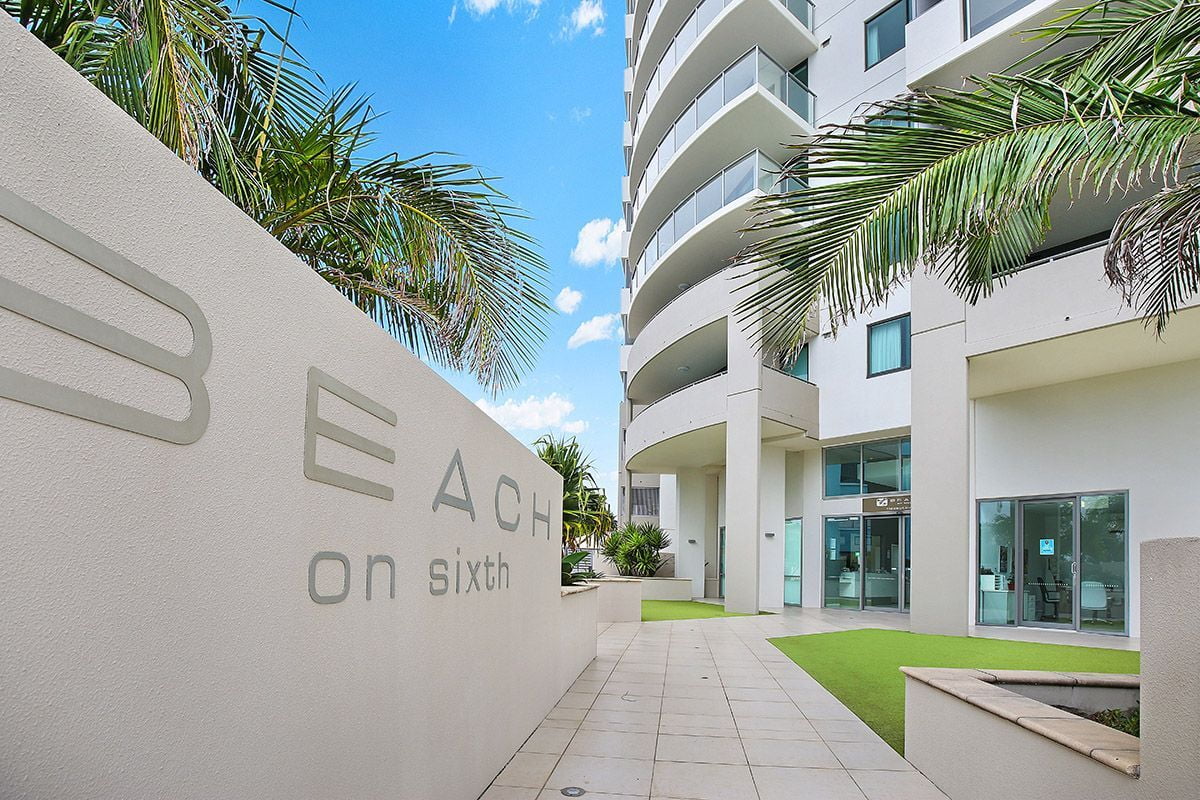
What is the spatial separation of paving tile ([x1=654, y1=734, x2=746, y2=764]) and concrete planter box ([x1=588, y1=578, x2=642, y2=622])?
8.40 metres

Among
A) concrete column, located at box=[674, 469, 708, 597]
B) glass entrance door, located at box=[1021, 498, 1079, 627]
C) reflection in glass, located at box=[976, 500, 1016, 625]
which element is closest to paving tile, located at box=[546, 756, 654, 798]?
glass entrance door, located at box=[1021, 498, 1079, 627]

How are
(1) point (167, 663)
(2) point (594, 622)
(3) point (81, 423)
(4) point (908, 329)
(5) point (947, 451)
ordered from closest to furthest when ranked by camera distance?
(3) point (81, 423) → (1) point (167, 663) → (2) point (594, 622) → (5) point (947, 451) → (4) point (908, 329)

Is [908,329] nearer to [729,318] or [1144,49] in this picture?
[729,318]

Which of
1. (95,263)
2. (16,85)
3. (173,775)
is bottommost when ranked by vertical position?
(173,775)

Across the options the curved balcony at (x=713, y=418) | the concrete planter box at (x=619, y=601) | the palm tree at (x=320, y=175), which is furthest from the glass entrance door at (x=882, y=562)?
the palm tree at (x=320, y=175)

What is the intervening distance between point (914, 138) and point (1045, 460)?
12.9 m

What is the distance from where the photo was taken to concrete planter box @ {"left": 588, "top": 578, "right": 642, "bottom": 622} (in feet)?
47.8

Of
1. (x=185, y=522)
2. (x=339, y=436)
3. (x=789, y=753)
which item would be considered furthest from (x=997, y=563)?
(x=185, y=522)

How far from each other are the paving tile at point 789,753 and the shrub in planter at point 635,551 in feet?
50.6

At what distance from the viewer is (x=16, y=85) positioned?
1.47 meters

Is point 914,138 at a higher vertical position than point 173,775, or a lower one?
higher

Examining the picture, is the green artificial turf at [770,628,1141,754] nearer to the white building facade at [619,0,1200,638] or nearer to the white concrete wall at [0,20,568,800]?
the white building facade at [619,0,1200,638]

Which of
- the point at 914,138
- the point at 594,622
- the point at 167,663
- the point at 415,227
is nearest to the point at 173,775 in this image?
the point at 167,663

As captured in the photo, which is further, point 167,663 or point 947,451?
point 947,451
